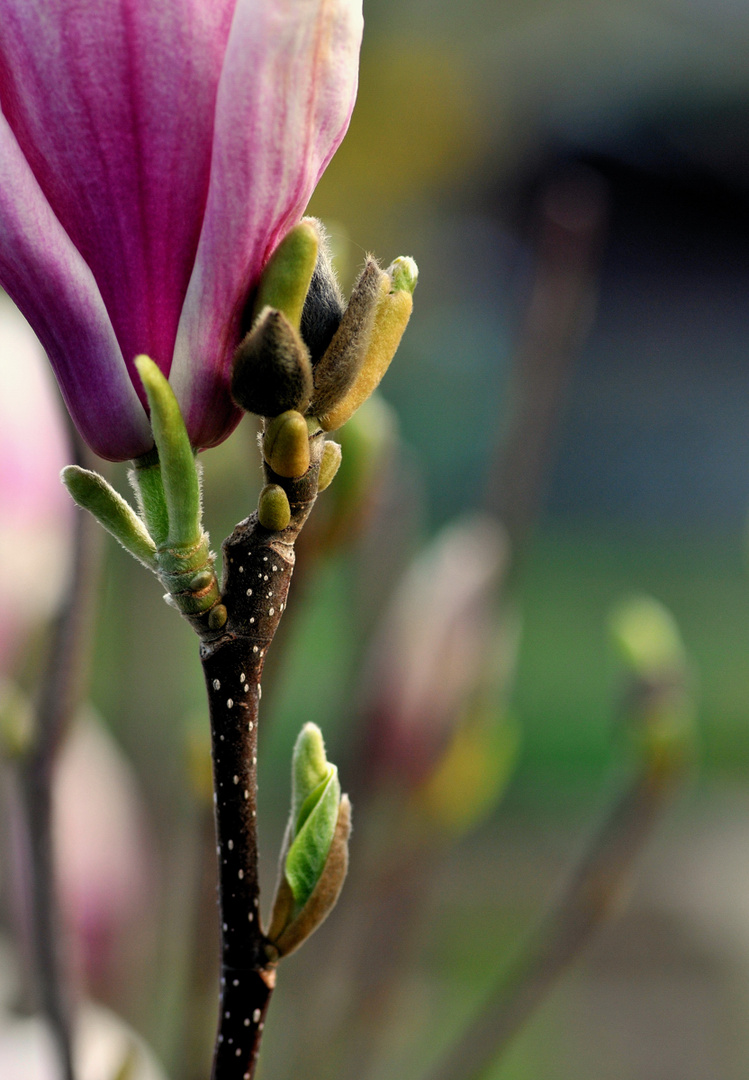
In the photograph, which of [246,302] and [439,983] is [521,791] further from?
[246,302]

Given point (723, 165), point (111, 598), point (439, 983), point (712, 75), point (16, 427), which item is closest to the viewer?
point (16, 427)

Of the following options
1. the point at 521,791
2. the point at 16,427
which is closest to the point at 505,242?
the point at 521,791

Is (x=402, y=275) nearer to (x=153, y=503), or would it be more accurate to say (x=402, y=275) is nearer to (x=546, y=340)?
(x=153, y=503)

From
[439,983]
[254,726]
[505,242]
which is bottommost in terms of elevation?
[439,983]

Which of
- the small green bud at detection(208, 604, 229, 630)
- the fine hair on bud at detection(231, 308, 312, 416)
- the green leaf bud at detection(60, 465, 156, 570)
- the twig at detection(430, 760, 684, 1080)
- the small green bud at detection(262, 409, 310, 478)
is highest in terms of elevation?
the fine hair on bud at detection(231, 308, 312, 416)

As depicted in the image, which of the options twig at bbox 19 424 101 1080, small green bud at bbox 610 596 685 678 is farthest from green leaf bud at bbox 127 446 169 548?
small green bud at bbox 610 596 685 678

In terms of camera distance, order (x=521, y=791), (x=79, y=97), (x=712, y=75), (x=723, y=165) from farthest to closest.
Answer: (x=723, y=165) < (x=712, y=75) < (x=521, y=791) < (x=79, y=97)

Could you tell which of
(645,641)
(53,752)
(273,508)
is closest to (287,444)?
(273,508)

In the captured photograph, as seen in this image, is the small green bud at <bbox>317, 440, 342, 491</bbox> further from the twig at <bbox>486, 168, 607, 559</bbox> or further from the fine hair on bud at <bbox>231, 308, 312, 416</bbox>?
the twig at <bbox>486, 168, 607, 559</bbox>

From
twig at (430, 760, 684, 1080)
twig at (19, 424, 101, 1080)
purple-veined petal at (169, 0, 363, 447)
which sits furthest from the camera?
twig at (430, 760, 684, 1080)
